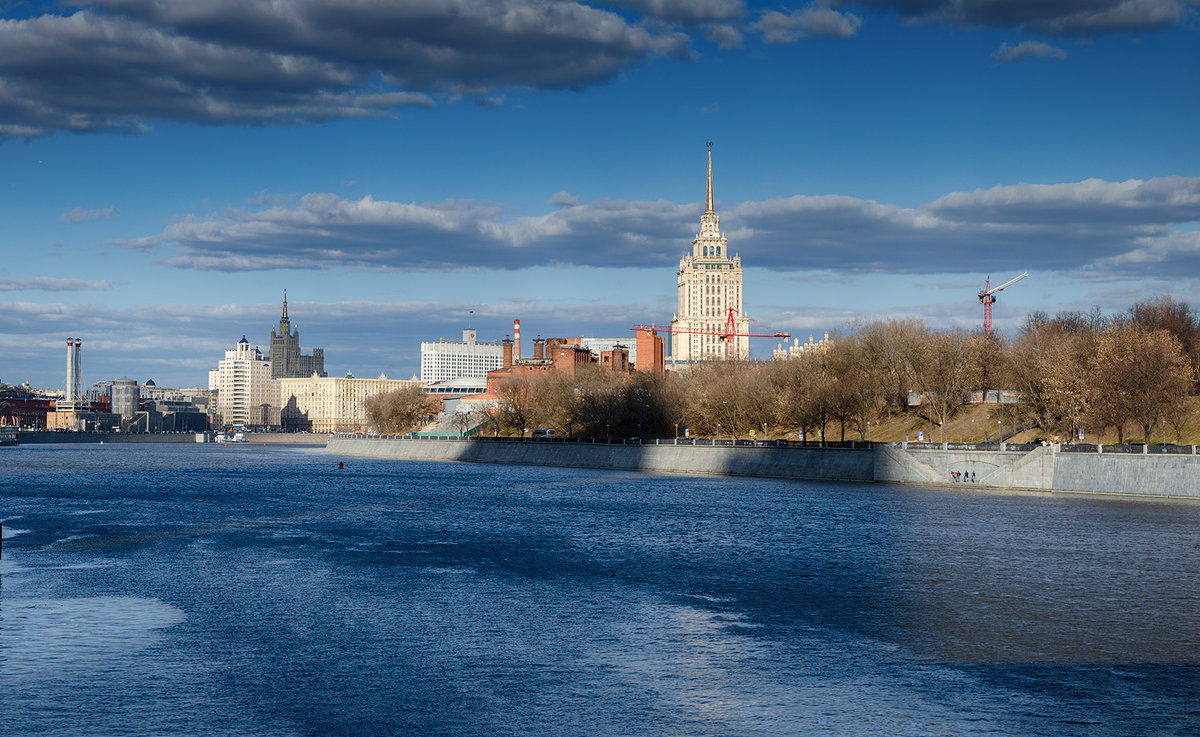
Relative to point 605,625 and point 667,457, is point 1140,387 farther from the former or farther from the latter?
point 605,625

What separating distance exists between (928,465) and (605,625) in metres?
70.3

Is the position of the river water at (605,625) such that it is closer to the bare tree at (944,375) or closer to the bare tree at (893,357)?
the bare tree at (944,375)

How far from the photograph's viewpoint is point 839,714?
25.0 metres

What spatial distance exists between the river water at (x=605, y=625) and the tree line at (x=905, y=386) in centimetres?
3032

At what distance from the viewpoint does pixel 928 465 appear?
325 feet

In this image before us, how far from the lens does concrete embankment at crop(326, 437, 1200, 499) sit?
80875 mm

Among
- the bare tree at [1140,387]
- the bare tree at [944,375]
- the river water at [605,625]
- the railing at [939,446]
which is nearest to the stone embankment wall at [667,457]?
the railing at [939,446]

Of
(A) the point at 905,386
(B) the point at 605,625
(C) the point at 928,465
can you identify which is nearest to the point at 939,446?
(C) the point at 928,465

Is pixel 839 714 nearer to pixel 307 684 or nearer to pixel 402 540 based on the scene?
pixel 307 684

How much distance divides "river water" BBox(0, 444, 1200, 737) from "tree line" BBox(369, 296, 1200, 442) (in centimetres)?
3032

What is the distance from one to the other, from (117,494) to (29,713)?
3000 inches

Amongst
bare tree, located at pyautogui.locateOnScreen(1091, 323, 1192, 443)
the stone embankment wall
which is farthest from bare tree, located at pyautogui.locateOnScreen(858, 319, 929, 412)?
bare tree, located at pyautogui.locateOnScreen(1091, 323, 1192, 443)

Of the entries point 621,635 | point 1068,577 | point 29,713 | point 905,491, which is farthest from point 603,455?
point 29,713

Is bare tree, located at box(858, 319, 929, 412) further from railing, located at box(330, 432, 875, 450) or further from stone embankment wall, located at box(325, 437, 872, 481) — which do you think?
stone embankment wall, located at box(325, 437, 872, 481)
